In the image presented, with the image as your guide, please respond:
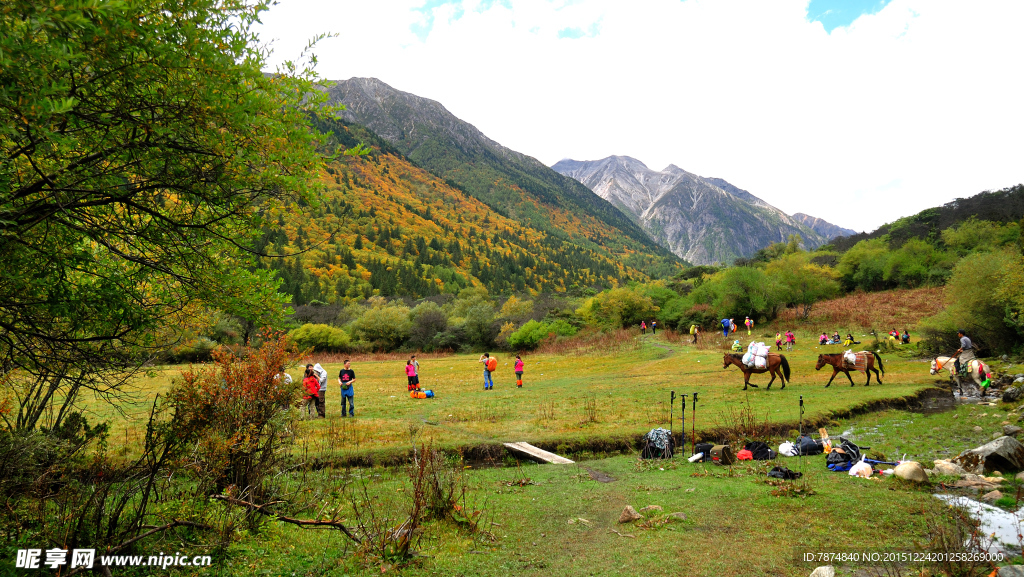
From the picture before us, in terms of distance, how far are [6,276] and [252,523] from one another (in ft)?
12.6

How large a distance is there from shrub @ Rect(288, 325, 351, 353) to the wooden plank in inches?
2088

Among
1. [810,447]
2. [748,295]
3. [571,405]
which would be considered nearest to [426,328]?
[748,295]

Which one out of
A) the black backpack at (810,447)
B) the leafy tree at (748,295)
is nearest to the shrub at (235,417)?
the black backpack at (810,447)

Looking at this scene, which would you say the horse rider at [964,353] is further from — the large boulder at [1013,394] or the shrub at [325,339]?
the shrub at [325,339]

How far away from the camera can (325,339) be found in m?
60.9

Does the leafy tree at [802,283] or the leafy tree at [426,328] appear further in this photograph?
the leafy tree at [426,328]

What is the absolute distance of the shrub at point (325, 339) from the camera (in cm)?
5978

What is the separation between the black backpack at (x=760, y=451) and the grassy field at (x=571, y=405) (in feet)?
6.44

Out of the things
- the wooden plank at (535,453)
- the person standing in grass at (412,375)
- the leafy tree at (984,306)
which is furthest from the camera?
the leafy tree at (984,306)

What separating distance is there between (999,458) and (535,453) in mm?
9107

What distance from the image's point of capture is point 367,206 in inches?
6688

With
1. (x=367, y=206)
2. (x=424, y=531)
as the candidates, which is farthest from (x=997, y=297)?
(x=367, y=206)

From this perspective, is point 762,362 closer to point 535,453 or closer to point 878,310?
point 535,453

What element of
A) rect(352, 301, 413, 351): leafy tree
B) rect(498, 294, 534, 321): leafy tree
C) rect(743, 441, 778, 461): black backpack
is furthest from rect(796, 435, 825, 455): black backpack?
rect(352, 301, 413, 351): leafy tree
